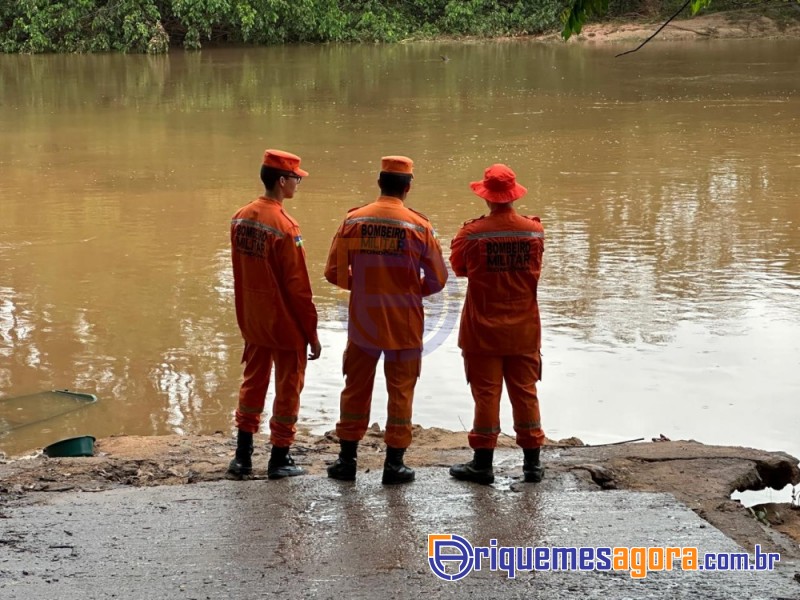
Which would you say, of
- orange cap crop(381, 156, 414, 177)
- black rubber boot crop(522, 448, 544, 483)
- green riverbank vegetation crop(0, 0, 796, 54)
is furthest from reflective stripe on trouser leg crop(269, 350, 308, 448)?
green riverbank vegetation crop(0, 0, 796, 54)

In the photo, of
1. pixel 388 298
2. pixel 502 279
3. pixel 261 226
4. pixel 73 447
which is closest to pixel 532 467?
pixel 502 279

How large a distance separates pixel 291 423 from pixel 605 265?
5775 mm

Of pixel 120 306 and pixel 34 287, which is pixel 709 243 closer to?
pixel 120 306

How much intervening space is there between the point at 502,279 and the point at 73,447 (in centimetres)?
251

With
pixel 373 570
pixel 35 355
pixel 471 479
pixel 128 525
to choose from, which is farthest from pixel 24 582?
pixel 35 355

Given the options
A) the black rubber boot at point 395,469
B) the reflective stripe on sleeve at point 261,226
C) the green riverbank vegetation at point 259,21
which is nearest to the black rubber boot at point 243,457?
the black rubber boot at point 395,469

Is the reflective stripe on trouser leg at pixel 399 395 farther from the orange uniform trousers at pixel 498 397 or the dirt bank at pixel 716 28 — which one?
the dirt bank at pixel 716 28

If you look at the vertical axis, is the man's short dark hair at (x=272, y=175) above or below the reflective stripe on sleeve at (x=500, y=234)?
above

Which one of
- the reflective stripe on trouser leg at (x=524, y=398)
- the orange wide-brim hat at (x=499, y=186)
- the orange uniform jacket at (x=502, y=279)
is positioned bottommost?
the reflective stripe on trouser leg at (x=524, y=398)

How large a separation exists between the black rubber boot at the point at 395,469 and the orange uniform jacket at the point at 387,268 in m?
0.47

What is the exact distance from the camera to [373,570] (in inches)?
161

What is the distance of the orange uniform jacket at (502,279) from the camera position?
506 centimetres

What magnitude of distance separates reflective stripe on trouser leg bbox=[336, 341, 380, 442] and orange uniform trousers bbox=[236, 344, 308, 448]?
0.23 m

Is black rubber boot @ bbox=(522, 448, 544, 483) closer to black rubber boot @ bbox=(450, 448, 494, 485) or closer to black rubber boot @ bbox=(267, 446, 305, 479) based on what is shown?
black rubber boot @ bbox=(450, 448, 494, 485)
